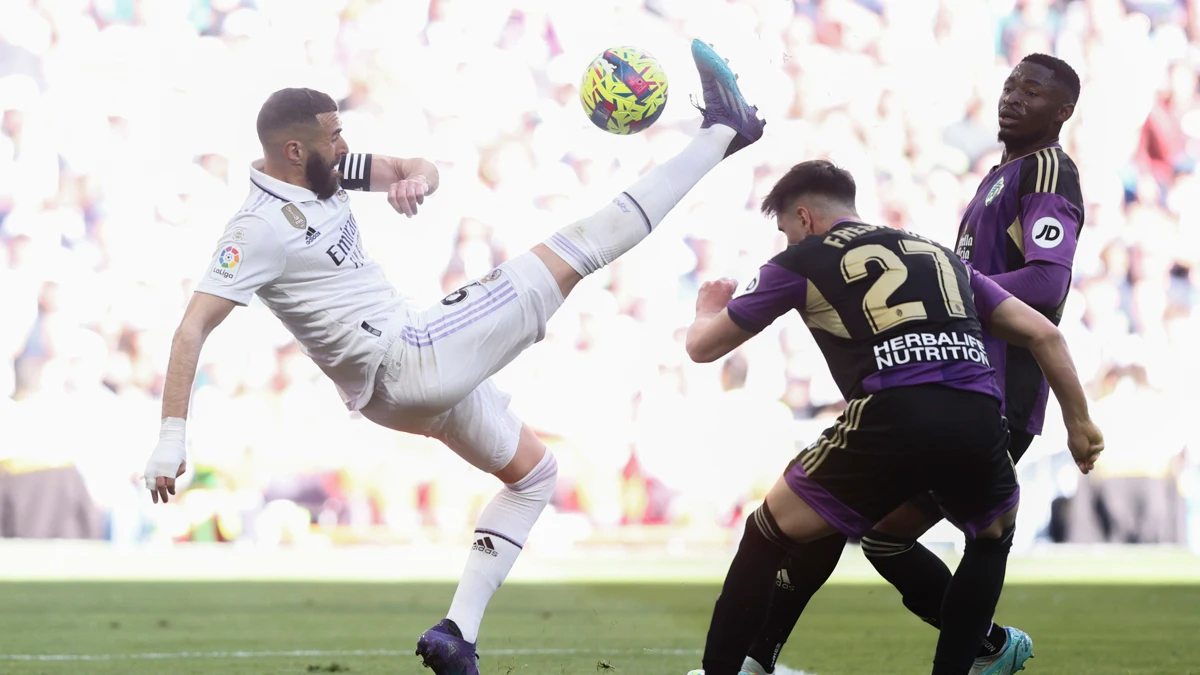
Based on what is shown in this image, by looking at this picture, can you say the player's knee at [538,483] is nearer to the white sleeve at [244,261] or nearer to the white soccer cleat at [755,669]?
the white soccer cleat at [755,669]

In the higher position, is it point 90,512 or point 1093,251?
point 1093,251

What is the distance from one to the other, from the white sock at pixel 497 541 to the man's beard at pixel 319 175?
121 centimetres

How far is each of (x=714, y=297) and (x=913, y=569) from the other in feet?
3.73

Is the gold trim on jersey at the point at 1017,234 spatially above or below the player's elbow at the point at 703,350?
above

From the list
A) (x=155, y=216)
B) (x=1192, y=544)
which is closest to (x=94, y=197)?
(x=155, y=216)

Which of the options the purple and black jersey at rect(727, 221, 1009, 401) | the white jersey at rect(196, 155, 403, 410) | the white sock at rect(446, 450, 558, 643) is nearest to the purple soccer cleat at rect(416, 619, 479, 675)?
the white sock at rect(446, 450, 558, 643)

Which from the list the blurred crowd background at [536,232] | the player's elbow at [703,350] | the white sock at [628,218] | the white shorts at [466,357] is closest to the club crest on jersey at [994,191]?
the white sock at [628,218]

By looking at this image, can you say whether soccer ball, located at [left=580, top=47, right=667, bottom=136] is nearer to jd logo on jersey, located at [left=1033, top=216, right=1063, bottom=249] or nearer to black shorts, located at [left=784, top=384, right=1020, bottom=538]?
jd logo on jersey, located at [left=1033, top=216, right=1063, bottom=249]

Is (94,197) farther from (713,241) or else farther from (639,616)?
(639,616)

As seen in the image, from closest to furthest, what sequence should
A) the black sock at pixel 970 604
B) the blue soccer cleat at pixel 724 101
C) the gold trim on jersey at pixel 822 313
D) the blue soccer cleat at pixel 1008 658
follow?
the gold trim on jersey at pixel 822 313
the black sock at pixel 970 604
the blue soccer cleat at pixel 1008 658
the blue soccer cleat at pixel 724 101

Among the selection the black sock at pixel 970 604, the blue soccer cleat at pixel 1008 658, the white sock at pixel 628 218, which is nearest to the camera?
the black sock at pixel 970 604

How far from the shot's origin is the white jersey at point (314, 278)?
13.5 feet

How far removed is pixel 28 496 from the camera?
38.5 feet

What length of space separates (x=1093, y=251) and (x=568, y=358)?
204 inches
